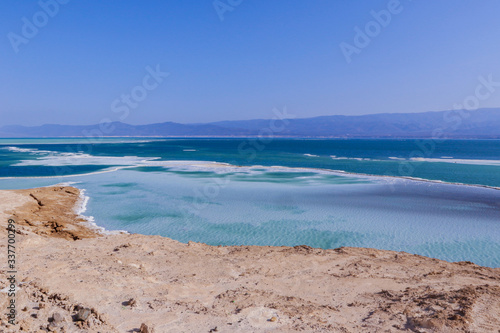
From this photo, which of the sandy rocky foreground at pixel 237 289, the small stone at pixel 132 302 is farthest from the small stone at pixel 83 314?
the small stone at pixel 132 302

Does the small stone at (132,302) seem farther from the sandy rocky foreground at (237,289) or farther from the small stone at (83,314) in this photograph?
the small stone at (83,314)

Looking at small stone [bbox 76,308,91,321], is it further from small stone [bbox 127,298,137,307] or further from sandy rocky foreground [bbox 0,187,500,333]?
small stone [bbox 127,298,137,307]

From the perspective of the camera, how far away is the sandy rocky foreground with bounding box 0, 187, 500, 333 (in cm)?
556

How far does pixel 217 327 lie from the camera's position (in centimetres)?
549

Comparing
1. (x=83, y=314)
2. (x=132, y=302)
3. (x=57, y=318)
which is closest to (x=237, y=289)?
(x=132, y=302)

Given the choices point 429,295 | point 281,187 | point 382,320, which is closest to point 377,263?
point 429,295

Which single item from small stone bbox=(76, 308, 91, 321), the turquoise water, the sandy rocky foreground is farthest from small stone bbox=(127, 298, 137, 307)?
the turquoise water

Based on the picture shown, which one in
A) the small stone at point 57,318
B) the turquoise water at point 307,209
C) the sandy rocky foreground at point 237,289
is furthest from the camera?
the turquoise water at point 307,209

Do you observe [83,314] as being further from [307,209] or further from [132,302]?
[307,209]

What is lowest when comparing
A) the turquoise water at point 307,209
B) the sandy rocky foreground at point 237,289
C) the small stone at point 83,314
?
the turquoise water at point 307,209

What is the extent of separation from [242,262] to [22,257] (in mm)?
5667

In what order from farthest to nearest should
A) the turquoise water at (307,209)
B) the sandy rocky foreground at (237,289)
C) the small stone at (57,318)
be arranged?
1. the turquoise water at (307,209)
2. the sandy rocky foreground at (237,289)
3. the small stone at (57,318)

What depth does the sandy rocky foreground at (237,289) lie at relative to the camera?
5562 millimetres

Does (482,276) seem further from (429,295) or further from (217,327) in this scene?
(217,327)
